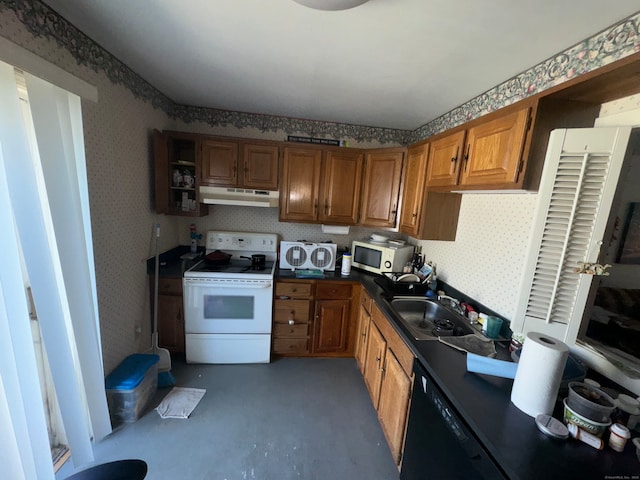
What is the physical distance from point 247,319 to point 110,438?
116 cm

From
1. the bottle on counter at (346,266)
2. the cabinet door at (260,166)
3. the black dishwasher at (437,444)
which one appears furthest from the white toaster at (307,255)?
the black dishwasher at (437,444)

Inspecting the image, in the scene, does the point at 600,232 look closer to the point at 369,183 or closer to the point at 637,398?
the point at 637,398

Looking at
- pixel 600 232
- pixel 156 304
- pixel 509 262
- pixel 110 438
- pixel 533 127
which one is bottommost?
pixel 110 438

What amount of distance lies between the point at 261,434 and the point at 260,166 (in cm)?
224

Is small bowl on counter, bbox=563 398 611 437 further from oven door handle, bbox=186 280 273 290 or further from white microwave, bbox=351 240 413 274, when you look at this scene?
oven door handle, bbox=186 280 273 290

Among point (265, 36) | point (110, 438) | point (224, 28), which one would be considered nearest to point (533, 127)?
point (265, 36)

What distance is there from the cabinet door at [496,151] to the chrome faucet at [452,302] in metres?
0.92

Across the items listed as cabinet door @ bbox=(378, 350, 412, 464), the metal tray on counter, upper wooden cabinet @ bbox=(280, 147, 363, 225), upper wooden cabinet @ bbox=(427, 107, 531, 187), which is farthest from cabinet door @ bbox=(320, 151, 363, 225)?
cabinet door @ bbox=(378, 350, 412, 464)

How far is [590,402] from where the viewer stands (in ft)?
2.77

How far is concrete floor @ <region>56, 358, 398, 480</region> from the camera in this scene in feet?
5.09

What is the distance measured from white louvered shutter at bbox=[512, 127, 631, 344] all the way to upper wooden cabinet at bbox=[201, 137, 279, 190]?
83.3 inches

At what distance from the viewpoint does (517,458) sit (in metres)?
0.78

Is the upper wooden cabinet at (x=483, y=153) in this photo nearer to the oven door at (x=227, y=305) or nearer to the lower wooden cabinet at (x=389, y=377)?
the lower wooden cabinet at (x=389, y=377)

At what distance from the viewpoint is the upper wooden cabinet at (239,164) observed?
2.48 metres
